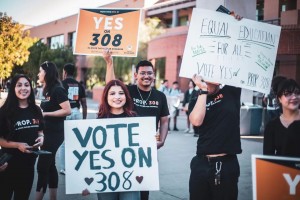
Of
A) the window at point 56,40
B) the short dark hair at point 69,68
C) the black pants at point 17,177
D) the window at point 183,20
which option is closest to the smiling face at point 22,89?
the black pants at point 17,177

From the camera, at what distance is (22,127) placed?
410 cm

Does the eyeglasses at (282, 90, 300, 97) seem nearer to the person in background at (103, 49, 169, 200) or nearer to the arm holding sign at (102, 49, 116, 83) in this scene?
the person in background at (103, 49, 169, 200)

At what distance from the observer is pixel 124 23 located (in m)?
5.26

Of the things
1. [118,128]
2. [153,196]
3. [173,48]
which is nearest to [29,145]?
[118,128]

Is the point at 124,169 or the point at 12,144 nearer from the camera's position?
the point at 124,169

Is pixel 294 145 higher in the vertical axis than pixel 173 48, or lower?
lower

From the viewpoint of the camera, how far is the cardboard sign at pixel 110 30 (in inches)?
205

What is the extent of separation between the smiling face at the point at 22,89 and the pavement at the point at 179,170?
7.30 ft

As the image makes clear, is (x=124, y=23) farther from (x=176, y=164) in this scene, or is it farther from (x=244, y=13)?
(x=244, y=13)

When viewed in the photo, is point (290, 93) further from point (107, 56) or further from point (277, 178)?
point (107, 56)

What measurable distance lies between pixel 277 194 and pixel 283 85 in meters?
1.03

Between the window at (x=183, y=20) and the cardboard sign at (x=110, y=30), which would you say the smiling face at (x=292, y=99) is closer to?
the cardboard sign at (x=110, y=30)

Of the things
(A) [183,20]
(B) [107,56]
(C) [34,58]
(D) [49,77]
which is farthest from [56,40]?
(B) [107,56]

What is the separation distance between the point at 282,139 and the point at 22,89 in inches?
110
